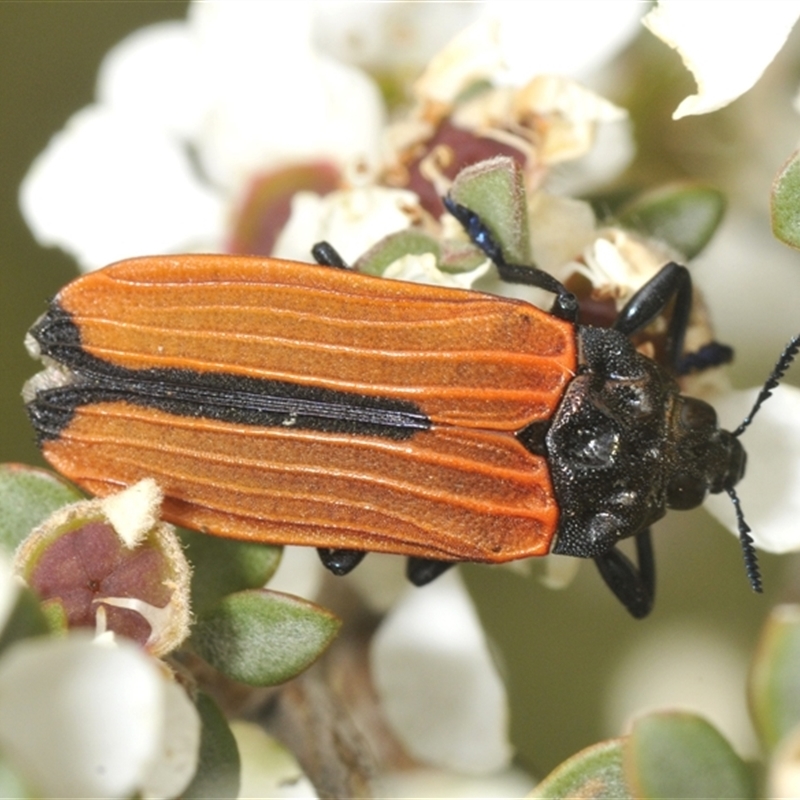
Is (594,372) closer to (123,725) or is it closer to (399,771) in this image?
(399,771)

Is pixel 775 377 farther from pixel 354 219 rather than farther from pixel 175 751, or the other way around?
pixel 175 751

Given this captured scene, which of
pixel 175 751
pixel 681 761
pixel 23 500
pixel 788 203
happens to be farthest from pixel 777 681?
pixel 23 500

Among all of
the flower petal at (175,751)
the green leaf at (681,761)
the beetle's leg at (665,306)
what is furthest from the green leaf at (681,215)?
the flower petal at (175,751)

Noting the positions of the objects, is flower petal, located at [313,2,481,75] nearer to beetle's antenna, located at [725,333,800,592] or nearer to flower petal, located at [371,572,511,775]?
beetle's antenna, located at [725,333,800,592]

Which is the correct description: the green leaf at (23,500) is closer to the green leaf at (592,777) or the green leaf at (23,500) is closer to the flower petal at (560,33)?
the green leaf at (592,777)

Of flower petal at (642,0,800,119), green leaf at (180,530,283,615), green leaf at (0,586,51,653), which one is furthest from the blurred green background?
green leaf at (0,586,51,653)

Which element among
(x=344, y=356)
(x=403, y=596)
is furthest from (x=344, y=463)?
(x=403, y=596)
